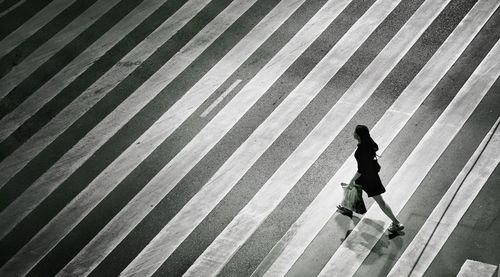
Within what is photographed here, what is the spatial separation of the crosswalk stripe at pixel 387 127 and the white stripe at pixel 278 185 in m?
0.51

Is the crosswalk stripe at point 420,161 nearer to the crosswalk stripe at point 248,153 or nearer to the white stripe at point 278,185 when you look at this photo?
the white stripe at point 278,185

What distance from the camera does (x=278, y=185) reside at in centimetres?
1072

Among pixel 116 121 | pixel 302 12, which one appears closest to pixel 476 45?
pixel 302 12

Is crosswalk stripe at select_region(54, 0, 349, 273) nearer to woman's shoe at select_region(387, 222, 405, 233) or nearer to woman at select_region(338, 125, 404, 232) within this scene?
woman at select_region(338, 125, 404, 232)

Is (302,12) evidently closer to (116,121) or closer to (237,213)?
(116,121)

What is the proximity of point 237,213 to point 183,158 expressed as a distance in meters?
1.62

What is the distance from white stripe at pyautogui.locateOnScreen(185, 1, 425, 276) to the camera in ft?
32.2

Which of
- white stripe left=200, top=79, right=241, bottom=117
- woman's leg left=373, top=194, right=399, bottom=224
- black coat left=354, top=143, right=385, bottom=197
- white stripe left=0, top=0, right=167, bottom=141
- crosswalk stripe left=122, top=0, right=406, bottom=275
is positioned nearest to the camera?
black coat left=354, top=143, right=385, bottom=197

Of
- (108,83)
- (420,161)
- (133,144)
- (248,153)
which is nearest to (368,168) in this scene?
(420,161)

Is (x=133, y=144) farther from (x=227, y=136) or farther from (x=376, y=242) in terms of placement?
(x=376, y=242)

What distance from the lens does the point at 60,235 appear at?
10586 millimetres

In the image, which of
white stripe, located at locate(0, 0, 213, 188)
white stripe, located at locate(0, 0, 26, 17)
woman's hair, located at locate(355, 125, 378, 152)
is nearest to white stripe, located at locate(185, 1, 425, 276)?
woman's hair, located at locate(355, 125, 378, 152)

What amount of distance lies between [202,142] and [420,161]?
362 centimetres

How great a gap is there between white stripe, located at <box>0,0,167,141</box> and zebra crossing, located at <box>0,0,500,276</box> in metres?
0.03
